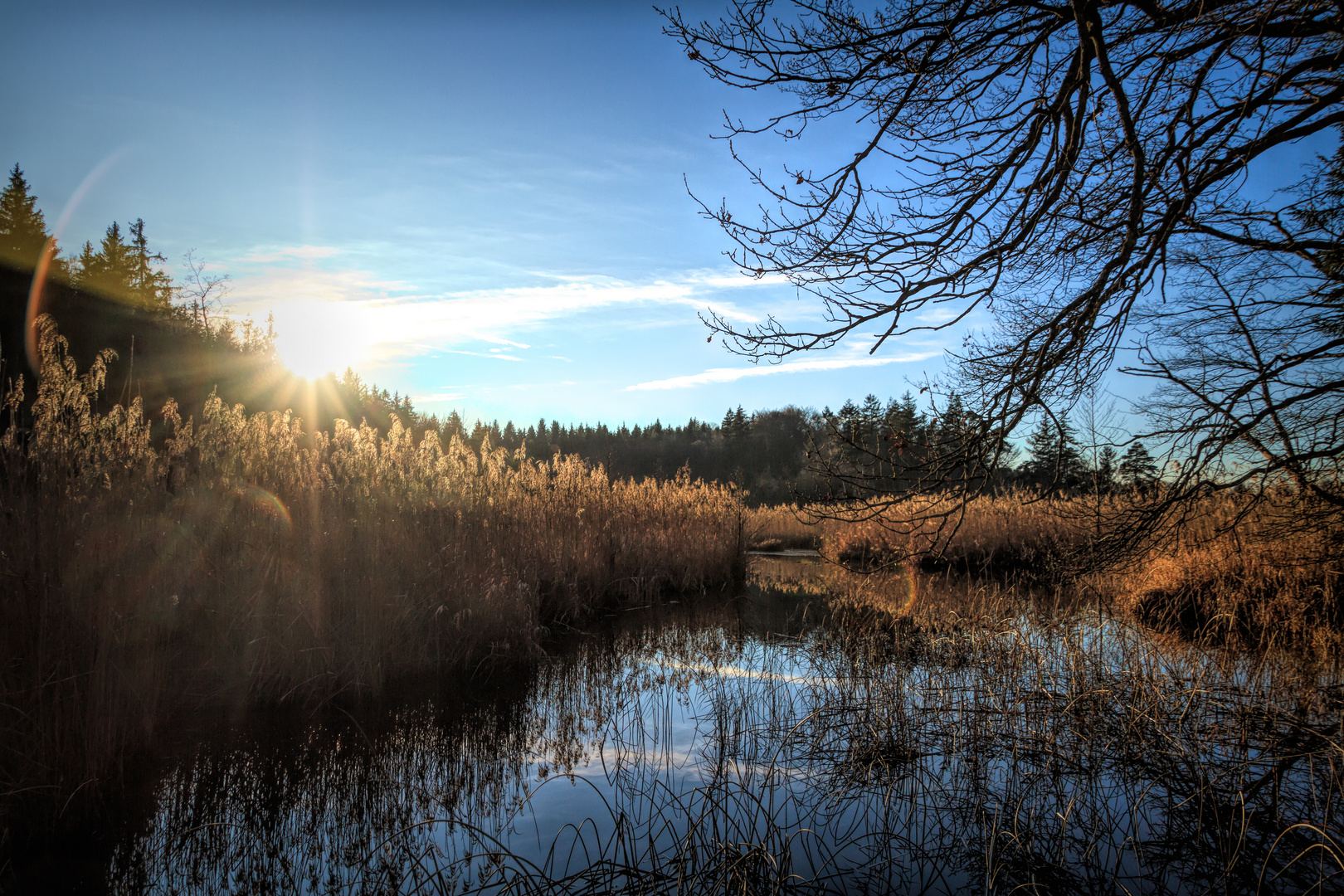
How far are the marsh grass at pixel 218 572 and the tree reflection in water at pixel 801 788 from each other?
17.8 inches

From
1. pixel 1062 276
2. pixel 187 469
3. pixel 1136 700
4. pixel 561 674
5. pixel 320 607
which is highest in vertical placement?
pixel 1062 276

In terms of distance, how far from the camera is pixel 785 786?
3078 mm

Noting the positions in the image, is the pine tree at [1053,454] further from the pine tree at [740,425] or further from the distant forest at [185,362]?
the pine tree at [740,425]

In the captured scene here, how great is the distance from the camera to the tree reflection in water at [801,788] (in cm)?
234

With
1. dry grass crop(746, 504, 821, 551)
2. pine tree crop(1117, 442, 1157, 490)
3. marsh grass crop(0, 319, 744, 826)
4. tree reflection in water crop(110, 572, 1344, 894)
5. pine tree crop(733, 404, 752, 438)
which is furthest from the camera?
pine tree crop(733, 404, 752, 438)

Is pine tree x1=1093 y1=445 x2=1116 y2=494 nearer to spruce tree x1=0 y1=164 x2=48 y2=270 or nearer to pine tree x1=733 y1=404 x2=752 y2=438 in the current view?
spruce tree x1=0 y1=164 x2=48 y2=270

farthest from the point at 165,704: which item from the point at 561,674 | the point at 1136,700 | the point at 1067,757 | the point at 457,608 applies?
the point at 1136,700

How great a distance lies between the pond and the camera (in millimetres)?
2338

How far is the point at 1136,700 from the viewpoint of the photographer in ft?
12.7

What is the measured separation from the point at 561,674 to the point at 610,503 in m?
4.45

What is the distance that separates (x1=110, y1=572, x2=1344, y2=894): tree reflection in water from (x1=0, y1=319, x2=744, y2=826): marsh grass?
1.49ft

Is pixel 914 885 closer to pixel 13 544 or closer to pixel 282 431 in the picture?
pixel 13 544

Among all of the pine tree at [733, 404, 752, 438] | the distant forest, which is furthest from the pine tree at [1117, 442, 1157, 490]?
the pine tree at [733, 404, 752, 438]

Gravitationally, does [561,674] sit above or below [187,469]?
below
